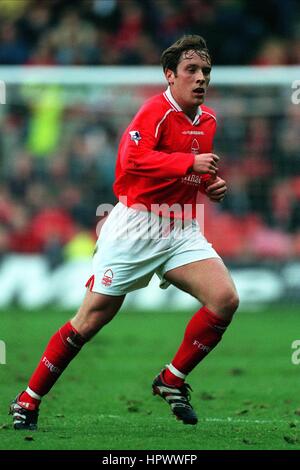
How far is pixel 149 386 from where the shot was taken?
945cm

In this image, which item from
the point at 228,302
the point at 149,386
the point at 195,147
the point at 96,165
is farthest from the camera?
the point at 96,165

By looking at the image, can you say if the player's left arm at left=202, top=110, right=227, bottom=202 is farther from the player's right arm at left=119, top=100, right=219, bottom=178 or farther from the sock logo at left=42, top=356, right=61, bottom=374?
the sock logo at left=42, top=356, right=61, bottom=374

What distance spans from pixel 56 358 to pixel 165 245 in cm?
97

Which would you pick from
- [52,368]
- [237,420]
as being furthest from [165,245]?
[237,420]

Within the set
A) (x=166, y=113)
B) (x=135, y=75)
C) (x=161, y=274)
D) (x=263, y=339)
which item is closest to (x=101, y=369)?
(x=263, y=339)

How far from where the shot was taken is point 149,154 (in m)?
6.82

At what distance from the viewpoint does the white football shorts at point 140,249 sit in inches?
278

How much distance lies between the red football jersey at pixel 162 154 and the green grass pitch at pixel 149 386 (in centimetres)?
143

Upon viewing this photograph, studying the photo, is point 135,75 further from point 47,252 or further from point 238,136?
point 47,252

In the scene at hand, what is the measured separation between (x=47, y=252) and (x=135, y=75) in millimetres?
2676

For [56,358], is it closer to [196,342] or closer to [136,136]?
[196,342]

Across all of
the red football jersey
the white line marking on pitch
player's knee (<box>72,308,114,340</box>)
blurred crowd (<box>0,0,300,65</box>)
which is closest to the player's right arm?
the red football jersey

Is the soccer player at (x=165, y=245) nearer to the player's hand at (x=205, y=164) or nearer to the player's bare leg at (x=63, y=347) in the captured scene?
the player's bare leg at (x=63, y=347)

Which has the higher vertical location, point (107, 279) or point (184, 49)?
point (184, 49)
